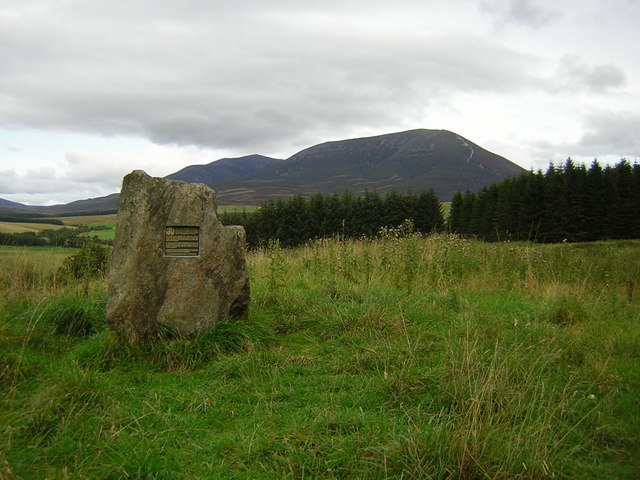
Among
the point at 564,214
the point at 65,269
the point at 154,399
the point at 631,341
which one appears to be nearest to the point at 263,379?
the point at 154,399

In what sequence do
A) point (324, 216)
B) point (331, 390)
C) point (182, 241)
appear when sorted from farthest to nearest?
point (324, 216) → point (182, 241) → point (331, 390)

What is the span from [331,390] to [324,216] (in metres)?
37.2

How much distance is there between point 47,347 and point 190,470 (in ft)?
11.3

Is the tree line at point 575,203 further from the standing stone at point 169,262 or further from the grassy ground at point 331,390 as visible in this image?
the standing stone at point 169,262

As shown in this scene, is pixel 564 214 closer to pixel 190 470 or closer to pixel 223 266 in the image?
pixel 223 266

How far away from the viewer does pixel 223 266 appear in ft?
19.0

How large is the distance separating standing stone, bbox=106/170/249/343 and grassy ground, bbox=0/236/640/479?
0.33 meters

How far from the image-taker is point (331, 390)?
4.36 meters

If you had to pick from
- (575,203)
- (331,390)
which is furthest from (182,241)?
(575,203)

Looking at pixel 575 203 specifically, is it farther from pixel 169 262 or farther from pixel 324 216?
pixel 169 262

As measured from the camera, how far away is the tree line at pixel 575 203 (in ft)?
121

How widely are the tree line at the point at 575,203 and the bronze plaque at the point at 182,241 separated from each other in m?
33.6

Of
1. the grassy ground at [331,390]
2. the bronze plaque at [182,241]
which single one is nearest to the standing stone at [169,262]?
the bronze plaque at [182,241]

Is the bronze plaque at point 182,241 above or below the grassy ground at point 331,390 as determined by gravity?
above
